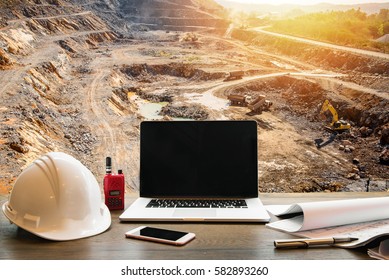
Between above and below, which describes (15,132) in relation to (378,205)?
above

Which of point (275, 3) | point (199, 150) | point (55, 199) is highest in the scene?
point (275, 3)

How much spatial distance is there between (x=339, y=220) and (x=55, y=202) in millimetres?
875

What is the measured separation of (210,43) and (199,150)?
1.74m

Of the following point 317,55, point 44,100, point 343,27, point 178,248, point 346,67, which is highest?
point 343,27

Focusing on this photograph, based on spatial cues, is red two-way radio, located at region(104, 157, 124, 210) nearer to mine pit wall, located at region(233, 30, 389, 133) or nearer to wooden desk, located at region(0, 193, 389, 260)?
wooden desk, located at region(0, 193, 389, 260)

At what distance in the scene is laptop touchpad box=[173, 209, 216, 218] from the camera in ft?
4.88

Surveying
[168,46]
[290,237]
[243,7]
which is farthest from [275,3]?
[290,237]

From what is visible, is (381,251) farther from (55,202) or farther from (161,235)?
(55,202)

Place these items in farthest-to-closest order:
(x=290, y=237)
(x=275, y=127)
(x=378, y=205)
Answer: (x=275, y=127), (x=378, y=205), (x=290, y=237)

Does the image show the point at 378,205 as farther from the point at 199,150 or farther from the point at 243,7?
the point at 243,7

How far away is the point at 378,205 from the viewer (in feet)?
4.71

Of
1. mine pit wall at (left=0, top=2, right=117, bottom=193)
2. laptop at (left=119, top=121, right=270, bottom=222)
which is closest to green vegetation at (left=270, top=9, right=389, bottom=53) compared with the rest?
mine pit wall at (left=0, top=2, right=117, bottom=193)

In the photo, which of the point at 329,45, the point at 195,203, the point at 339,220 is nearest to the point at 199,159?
the point at 195,203

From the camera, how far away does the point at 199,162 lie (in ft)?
5.74
